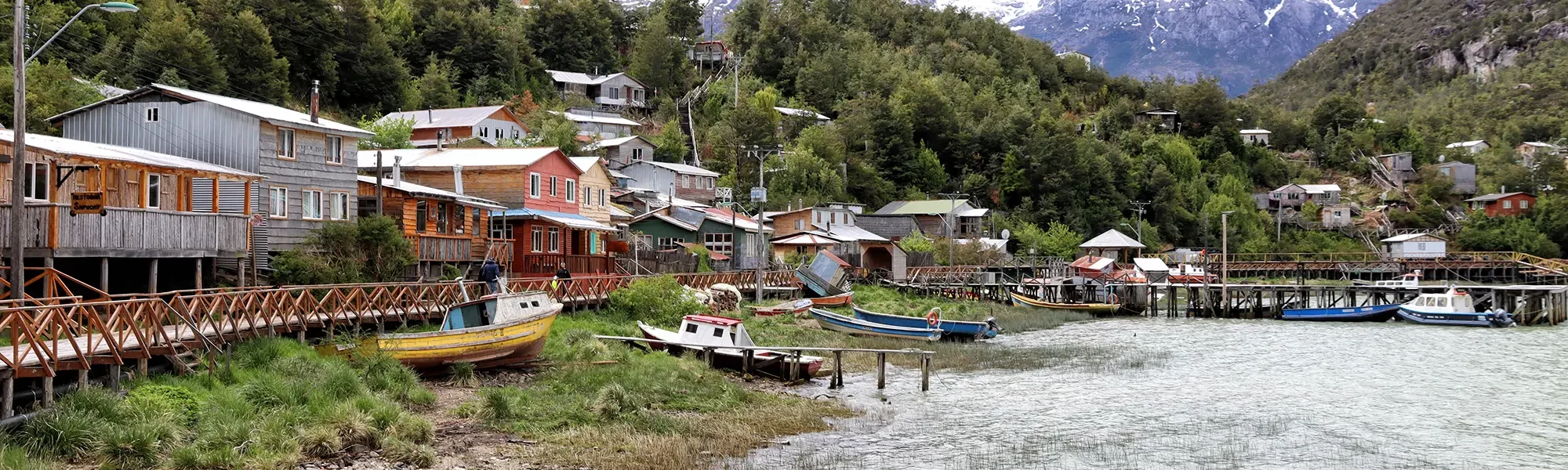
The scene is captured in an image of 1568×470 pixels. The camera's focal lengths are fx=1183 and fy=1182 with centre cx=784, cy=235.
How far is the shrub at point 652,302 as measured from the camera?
123 ft

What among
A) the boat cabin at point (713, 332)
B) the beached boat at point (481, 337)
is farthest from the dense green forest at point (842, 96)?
the boat cabin at point (713, 332)

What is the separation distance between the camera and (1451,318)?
5475cm

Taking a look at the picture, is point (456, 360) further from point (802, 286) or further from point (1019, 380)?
point (802, 286)

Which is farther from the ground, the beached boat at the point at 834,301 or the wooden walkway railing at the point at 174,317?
the wooden walkway railing at the point at 174,317

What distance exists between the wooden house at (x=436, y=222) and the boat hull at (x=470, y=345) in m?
Result: 11.5

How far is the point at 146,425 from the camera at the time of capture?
15914 millimetres

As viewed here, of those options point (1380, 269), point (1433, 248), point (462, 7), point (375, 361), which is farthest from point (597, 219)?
point (1433, 248)

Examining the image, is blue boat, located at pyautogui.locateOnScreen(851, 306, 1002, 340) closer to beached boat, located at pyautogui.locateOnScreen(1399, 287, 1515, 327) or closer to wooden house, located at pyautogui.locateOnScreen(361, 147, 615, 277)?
wooden house, located at pyautogui.locateOnScreen(361, 147, 615, 277)

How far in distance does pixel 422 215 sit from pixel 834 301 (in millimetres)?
20459

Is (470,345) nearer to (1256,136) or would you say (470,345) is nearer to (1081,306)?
(1081,306)

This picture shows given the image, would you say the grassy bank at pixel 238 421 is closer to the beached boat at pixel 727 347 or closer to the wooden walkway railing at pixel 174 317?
the wooden walkway railing at pixel 174 317

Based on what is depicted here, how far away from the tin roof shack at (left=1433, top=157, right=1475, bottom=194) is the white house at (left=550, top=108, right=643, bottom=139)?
3516 inches

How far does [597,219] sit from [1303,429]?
35.7 metres

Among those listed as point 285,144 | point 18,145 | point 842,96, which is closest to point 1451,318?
point 285,144
